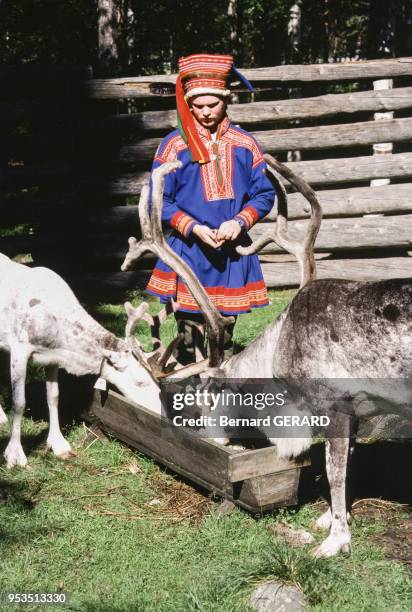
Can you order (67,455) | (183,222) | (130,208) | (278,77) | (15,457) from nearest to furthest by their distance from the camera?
(183,222) → (15,457) → (67,455) → (278,77) → (130,208)

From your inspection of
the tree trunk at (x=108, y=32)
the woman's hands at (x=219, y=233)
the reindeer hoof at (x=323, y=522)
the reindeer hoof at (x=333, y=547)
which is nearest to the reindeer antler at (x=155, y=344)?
the woman's hands at (x=219, y=233)

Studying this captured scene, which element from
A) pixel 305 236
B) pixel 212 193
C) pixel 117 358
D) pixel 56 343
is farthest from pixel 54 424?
pixel 305 236

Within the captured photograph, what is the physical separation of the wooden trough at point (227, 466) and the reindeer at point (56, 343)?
32 cm

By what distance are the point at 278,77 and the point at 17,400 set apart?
507 cm

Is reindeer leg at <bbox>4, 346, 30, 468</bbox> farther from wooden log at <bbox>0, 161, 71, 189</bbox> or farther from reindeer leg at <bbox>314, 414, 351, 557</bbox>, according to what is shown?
wooden log at <bbox>0, 161, 71, 189</bbox>

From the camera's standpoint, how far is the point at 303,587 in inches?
127

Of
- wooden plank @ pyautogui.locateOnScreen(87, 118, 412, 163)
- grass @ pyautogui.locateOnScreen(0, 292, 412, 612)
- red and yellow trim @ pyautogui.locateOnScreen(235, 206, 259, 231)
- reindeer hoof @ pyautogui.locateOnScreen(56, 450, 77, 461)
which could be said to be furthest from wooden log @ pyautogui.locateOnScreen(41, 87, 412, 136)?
grass @ pyautogui.locateOnScreen(0, 292, 412, 612)

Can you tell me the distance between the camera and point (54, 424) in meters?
4.85

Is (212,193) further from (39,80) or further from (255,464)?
(39,80)

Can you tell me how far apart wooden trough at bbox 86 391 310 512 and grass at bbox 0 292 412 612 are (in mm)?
151

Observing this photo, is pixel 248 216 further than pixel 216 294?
No

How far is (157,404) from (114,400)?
383mm

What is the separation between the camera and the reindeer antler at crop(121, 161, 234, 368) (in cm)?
398

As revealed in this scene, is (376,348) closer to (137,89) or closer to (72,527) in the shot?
(72,527)
